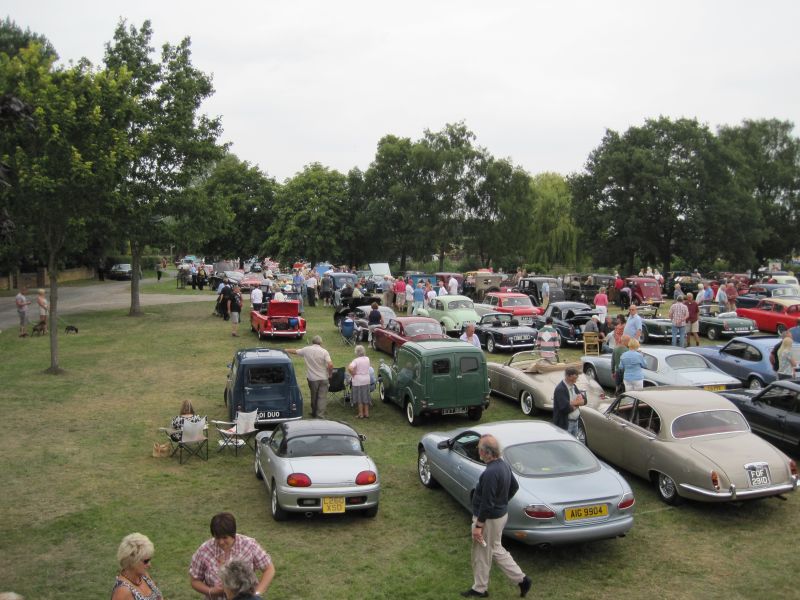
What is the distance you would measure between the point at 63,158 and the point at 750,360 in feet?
59.1

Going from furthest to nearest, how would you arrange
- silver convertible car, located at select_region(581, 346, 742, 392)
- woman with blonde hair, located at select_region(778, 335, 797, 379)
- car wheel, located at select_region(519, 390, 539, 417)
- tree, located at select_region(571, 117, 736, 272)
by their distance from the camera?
tree, located at select_region(571, 117, 736, 272) < woman with blonde hair, located at select_region(778, 335, 797, 379) < car wheel, located at select_region(519, 390, 539, 417) < silver convertible car, located at select_region(581, 346, 742, 392)

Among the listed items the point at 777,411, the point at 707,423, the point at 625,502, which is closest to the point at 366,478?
the point at 625,502

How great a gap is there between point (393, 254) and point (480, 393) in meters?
48.8

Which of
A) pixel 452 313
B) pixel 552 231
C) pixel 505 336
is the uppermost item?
pixel 552 231

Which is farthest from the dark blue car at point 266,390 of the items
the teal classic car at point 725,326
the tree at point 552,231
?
the tree at point 552,231

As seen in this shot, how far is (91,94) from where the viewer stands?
18828mm

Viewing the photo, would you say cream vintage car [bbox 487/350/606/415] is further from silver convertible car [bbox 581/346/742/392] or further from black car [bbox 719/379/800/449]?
black car [bbox 719/379/800/449]

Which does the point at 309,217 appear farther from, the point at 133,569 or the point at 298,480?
the point at 133,569

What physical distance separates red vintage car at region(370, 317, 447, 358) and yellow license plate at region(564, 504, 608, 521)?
1139 cm

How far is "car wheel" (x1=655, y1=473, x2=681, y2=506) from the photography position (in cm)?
968

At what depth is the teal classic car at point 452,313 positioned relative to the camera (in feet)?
83.4

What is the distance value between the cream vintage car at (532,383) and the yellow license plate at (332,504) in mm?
6171

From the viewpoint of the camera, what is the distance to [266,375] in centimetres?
1334

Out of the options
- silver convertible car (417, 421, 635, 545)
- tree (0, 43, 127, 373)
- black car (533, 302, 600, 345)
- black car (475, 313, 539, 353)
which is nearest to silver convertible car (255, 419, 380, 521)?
silver convertible car (417, 421, 635, 545)
